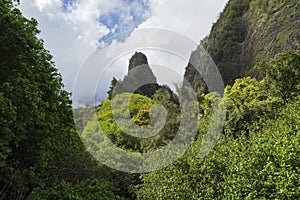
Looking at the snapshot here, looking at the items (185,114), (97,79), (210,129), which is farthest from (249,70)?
(97,79)

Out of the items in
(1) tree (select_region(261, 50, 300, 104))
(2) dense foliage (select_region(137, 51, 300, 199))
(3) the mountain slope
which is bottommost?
(2) dense foliage (select_region(137, 51, 300, 199))

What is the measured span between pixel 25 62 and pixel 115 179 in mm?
10661

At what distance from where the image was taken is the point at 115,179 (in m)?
18.8

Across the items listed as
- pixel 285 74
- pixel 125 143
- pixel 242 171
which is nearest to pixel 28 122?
pixel 242 171

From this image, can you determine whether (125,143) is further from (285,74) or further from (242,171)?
(242,171)

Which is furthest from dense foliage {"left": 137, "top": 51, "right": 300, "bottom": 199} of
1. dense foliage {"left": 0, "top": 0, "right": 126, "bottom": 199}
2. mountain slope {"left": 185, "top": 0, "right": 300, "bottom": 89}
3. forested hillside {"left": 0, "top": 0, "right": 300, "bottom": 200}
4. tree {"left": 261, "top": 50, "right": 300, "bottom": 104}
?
mountain slope {"left": 185, "top": 0, "right": 300, "bottom": 89}

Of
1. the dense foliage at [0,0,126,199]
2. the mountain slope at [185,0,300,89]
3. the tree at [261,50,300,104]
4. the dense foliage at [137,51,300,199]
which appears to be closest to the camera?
the dense foliage at [137,51,300,199]

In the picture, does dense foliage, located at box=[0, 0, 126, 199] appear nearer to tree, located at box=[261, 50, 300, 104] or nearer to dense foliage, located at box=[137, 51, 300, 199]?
dense foliage, located at box=[137, 51, 300, 199]

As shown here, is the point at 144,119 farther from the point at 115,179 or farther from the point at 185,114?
the point at 115,179

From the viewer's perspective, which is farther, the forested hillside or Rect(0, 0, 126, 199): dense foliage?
Rect(0, 0, 126, 199): dense foliage

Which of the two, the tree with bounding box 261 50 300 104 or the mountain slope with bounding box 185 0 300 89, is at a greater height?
the mountain slope with bounding box 185 0 300 89

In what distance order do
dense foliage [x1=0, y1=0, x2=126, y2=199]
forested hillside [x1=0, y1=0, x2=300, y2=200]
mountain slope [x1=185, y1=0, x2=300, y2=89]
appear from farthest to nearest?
mountain slope [x1=185, y1=0, x2=300, y2=89] < dense foliage [x1=0, y1=0, x2=126, y2=199] < forested hillside [x1=0, y1=0, x2=300, y2=200]

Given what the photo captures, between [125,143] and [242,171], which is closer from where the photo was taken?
[242,171]

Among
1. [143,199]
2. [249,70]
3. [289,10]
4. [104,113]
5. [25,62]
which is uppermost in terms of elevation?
[289,10]
